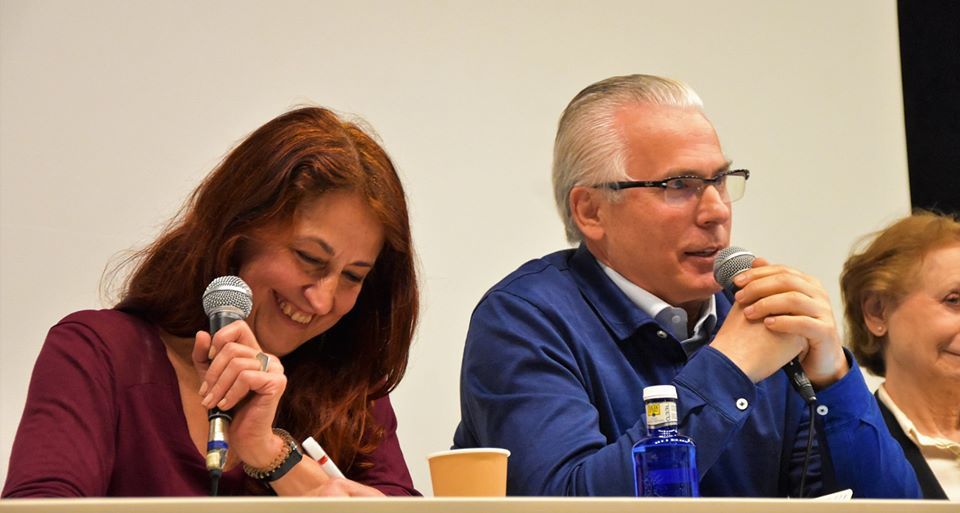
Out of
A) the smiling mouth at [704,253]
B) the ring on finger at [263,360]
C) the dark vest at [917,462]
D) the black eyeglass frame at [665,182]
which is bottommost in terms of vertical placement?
the dark vest at [917,462]

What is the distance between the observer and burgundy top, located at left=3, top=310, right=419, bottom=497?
4.95 feet

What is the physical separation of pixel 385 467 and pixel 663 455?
56cm

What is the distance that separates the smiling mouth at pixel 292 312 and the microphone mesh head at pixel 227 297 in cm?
26

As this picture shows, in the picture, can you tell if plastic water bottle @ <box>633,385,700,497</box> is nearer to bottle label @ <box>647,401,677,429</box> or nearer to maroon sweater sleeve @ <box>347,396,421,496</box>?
bottle label @ <box>647,401,677,429</box>

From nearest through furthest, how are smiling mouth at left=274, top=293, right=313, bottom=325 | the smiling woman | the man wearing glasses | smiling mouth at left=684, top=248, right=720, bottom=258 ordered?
the smiling woman, the man wearing glasses, smiling mouth at left=274, top=293, right=313, bottom=325, smiling mouth at left=684, top=248, right=720, bottom=258

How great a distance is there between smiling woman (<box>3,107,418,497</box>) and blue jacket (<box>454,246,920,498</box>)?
191mm

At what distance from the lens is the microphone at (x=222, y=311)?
138 centimetres

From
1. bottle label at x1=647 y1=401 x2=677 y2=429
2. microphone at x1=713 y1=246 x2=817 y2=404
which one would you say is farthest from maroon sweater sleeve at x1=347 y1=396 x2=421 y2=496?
microphone at x1=713 y1=246 x2=817 y2=404

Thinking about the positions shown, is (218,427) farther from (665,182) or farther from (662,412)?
(665,182)

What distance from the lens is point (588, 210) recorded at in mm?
2193

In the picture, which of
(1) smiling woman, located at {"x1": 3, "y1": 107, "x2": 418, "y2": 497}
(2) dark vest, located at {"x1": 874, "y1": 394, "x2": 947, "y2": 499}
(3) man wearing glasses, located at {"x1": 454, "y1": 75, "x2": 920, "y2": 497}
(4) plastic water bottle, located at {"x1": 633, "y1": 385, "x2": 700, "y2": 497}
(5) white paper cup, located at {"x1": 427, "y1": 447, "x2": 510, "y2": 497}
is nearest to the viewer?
(5) white paper cup, located at {"x1": 427, "y1": 447, "x2": 510, "y2": 497}

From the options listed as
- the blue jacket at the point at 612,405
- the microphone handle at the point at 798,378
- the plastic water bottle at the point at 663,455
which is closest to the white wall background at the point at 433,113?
the blue jacket at the point at 612,405

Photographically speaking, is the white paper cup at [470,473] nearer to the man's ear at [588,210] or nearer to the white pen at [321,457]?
the white pen at [321,457]

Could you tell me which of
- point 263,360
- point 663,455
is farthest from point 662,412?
point 263,360
